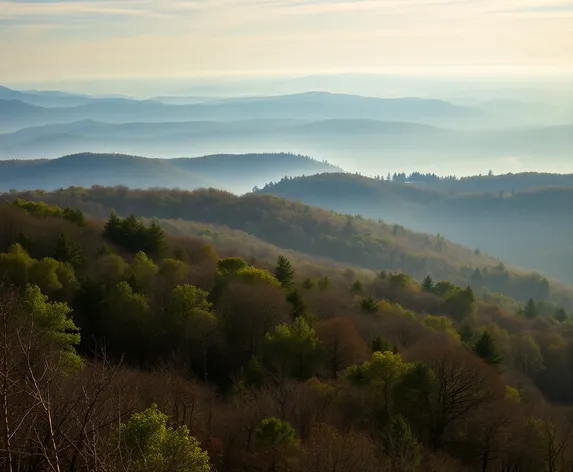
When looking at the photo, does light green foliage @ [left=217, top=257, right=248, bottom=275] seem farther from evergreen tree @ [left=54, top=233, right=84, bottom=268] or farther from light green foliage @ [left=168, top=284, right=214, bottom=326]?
evergreen tree @ [left=54, top=233, right=84, bottom=268]

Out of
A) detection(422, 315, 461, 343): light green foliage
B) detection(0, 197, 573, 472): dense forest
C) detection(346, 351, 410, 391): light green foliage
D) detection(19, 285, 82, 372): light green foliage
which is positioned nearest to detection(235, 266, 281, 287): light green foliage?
detection(0, 197, 573, 472): dense forest

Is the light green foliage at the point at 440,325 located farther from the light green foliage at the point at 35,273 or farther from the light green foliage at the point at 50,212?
the light green foliage at the point at 50,212

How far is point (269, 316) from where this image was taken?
139 ft

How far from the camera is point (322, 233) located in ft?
584

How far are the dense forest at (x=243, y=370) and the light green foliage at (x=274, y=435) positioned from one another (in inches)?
1.9

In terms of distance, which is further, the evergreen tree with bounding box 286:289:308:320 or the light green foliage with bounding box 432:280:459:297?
the light green foliage with bounding box 432:280:459:297

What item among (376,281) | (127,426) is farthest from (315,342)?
(376,281)

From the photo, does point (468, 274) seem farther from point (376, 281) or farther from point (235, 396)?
point (235, 396)

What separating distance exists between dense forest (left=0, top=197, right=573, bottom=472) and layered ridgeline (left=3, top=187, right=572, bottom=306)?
9403cm

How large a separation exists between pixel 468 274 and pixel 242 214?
60499 mm

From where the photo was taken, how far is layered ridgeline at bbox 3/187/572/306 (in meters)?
154

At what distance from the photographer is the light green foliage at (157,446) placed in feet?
56.6

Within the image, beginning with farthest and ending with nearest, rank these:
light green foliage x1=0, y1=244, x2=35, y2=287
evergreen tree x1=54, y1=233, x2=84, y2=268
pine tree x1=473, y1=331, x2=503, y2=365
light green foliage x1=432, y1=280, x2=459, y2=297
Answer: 1. light green foliage x1=432, y1=280, x2=459, y2=297
2. evergreen tree x1=54, y1=233, x2=84, y2=268
3. pine tree x1=473, y1=331, x2=503, y2=365
4. light green foliage x1=0, y1=244, x2=35, y2=287

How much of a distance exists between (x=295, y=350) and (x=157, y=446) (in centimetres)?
1898
